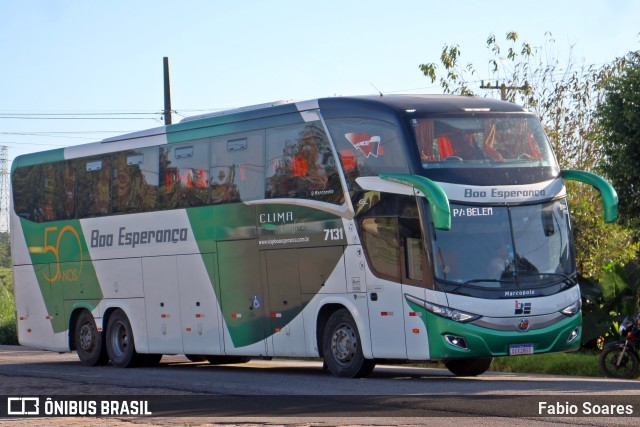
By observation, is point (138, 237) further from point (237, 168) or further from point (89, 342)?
point (237, 168)

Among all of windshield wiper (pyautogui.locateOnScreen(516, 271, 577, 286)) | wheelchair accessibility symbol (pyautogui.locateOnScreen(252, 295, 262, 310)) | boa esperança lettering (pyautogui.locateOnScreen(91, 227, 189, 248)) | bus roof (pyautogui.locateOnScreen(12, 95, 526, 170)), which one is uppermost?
bus roof (pyautogui.locateOnScreen(12, 95, 526, 170))

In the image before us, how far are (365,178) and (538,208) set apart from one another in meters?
2.58

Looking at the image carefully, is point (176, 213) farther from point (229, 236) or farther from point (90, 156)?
point (90, 156)

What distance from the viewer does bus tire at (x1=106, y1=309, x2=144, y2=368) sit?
78.4ft

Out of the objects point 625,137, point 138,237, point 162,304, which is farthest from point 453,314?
point 625,137

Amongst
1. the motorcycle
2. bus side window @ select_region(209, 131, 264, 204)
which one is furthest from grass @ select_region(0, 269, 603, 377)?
Result: bus side window @ select_region(209, 131, 264, 204)

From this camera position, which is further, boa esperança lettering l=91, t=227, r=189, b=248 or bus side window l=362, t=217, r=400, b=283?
boa esperança lettering l=91, t=227, r=189, b=248

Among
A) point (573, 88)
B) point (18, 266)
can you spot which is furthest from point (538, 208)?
point (573, 88)

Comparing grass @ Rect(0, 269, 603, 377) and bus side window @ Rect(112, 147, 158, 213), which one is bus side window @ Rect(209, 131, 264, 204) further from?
grass @ Rect(0, 269, 603, 377)

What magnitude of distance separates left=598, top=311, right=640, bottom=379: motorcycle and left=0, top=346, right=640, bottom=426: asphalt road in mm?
1337

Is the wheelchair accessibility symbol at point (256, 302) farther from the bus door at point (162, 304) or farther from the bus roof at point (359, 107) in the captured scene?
the bus roof at point (359, 107)

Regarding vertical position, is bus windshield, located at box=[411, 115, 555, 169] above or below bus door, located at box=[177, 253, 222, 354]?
above

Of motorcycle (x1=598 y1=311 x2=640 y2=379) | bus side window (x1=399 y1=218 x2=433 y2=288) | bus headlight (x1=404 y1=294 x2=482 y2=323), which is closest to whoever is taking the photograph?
bus headlight (x1=404 y1=294 x2=482 y2=323)

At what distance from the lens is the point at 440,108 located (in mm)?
18266
